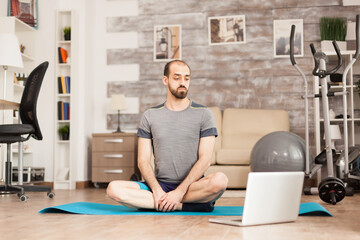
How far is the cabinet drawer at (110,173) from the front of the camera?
5.91 m

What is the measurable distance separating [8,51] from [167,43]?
2262 mm

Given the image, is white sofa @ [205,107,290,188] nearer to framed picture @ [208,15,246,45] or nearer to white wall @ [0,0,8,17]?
framed picture @ [208,15,246,45]

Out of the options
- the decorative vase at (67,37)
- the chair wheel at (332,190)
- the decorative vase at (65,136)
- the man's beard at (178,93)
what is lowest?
the chair wheel at (332,190)

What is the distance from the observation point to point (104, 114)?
655 cm

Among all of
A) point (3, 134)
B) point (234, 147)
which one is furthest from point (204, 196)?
point (234, 147)

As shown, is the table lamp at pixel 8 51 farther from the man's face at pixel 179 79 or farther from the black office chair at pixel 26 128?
the man's face at pixel 179 79

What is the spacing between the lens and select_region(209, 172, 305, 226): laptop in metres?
2.12

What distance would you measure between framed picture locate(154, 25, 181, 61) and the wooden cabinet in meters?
1.22

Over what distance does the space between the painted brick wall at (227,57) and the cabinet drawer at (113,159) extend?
599 mm

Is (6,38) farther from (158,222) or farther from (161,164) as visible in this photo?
(158,222)

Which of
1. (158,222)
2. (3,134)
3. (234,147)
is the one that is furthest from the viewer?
(234,147)

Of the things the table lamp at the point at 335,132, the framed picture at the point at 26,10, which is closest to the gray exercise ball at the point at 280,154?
the table lamp at the point at 335,132

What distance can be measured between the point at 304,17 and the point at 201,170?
13.3ft

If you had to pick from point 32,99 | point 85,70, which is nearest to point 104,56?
point 85,70
